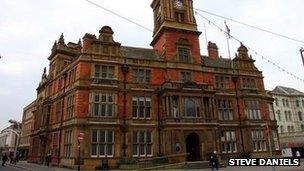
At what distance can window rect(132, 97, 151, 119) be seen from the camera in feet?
119

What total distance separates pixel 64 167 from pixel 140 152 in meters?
8.57

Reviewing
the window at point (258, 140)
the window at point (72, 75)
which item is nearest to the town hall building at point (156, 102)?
the window at point (258, 140)

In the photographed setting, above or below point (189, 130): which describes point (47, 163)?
below

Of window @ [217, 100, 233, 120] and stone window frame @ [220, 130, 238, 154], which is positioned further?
window @ [217, 100, 233, 120]

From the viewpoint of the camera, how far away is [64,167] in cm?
3438

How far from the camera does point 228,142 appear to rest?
4103cm

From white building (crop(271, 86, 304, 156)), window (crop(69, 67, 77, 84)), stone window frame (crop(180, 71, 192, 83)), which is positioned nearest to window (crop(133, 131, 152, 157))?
stone window frame (crop(180, 71, 192, 83))

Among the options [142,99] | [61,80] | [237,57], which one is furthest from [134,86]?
[237,57]

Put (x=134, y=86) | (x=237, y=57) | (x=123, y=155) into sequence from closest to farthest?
(x=123, y=155) → (x=134, y=86) → (x=237, y=57)

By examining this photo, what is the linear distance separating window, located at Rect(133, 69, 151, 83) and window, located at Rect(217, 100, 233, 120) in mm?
10674

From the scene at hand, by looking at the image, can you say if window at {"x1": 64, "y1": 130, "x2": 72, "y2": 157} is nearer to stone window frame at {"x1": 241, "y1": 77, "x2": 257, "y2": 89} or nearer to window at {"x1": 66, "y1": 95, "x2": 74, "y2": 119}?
window at {"x1": 66, "y1": 95, "x2": 74, "y2": 119}

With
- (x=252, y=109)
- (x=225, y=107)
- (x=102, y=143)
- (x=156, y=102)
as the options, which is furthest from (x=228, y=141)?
(x=102, y=143)

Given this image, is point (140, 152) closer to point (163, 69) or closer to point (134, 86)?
point (134, 86)

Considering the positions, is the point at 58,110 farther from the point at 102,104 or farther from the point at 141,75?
the point at 141,75
